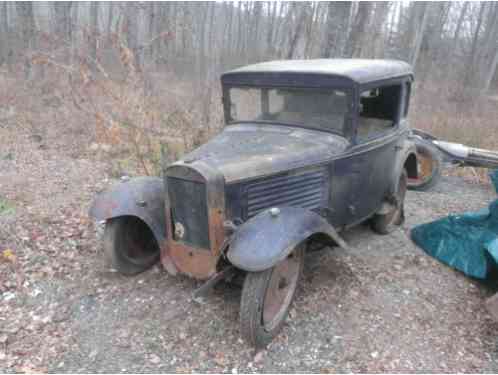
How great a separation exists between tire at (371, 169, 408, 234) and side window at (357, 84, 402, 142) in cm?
74

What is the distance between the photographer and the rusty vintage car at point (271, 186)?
8.89 feet

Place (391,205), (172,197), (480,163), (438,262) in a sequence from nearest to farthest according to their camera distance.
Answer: (172,197), (438,262), (391,205), (480,163)

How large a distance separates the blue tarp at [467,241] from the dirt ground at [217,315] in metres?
0.12

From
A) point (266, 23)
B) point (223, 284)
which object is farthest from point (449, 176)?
point (266, 23)

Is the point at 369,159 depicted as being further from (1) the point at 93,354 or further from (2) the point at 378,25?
(2) the point at 378,25

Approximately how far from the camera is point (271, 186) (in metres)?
3.01

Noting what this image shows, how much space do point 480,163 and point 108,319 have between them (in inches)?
232

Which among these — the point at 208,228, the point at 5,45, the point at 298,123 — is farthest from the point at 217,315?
the point at 5,45

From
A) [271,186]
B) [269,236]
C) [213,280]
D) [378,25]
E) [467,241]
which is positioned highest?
[378,25]

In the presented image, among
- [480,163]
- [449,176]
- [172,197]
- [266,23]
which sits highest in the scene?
[266,23]

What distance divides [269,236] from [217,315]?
0.88 meters

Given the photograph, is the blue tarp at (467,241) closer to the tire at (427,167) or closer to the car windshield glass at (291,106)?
the car windshield glass at (291,106)

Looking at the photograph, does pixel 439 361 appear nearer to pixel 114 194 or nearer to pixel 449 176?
pixel 114 194

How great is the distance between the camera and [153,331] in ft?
9.48
